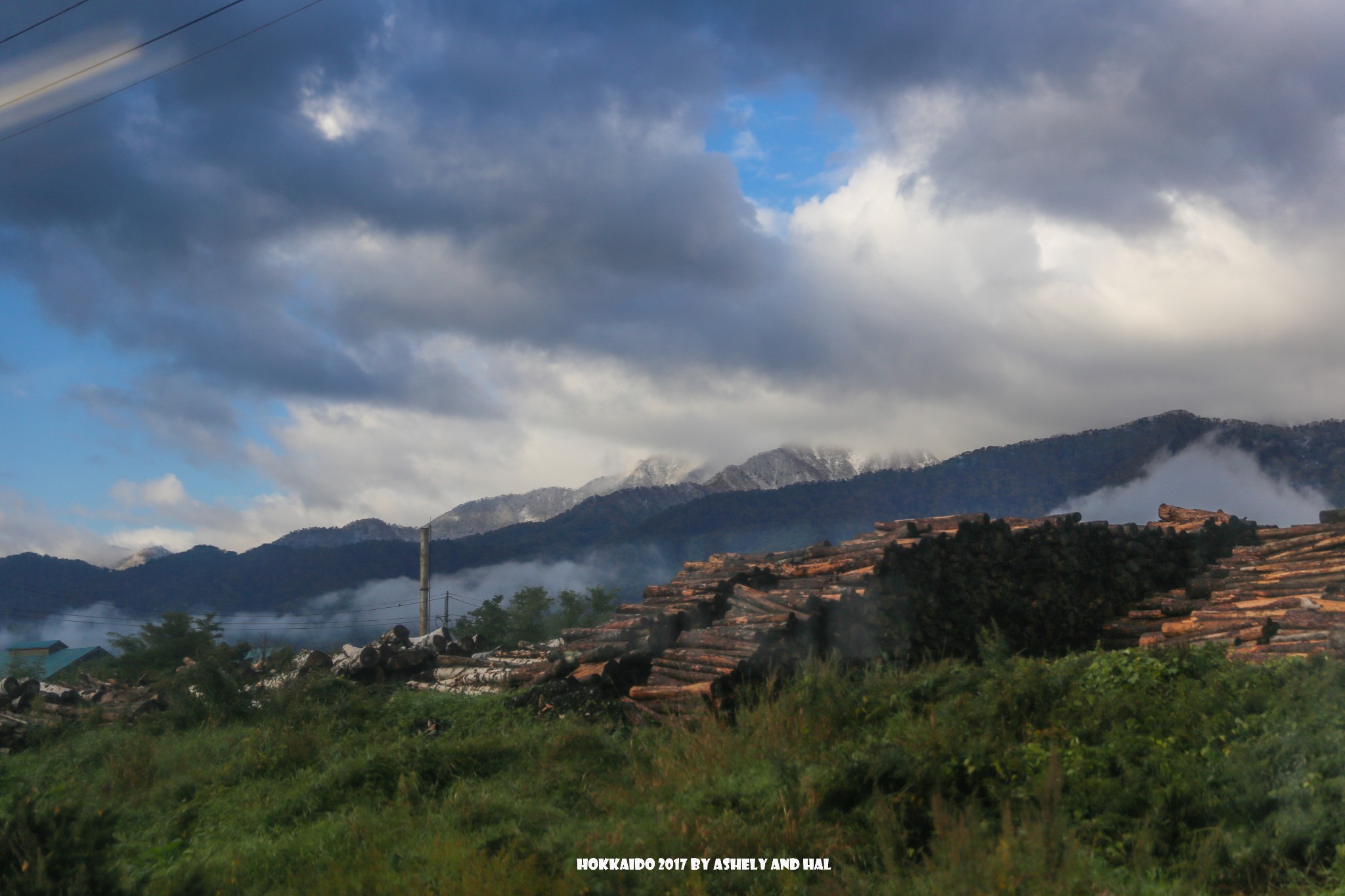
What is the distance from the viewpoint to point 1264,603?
11.0 m

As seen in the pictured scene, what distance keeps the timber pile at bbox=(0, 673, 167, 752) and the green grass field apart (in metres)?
4.41

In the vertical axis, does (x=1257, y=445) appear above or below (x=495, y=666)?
above

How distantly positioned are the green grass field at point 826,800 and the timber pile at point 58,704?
4.41m

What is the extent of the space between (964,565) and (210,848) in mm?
10508

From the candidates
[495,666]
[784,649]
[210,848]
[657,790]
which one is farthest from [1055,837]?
[495,666]

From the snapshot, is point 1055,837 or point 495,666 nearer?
point 1055,837

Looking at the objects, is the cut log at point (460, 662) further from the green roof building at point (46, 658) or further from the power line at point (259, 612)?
the power line at point (259, 612)

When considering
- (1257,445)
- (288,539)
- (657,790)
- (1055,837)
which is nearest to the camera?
(1055,837)

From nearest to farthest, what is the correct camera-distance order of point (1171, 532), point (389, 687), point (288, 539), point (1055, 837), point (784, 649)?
1. point (1055, 837)
2. point (784, 649)
3. point (389, 687)
4. point (1171, 532)
5. point (288, 539)

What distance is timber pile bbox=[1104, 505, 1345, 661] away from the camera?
30.0ft

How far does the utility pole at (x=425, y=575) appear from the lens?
1288 inches

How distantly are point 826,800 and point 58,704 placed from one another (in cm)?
1692

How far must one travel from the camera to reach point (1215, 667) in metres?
8.05

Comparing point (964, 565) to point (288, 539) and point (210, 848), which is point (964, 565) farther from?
point (288, 539)
